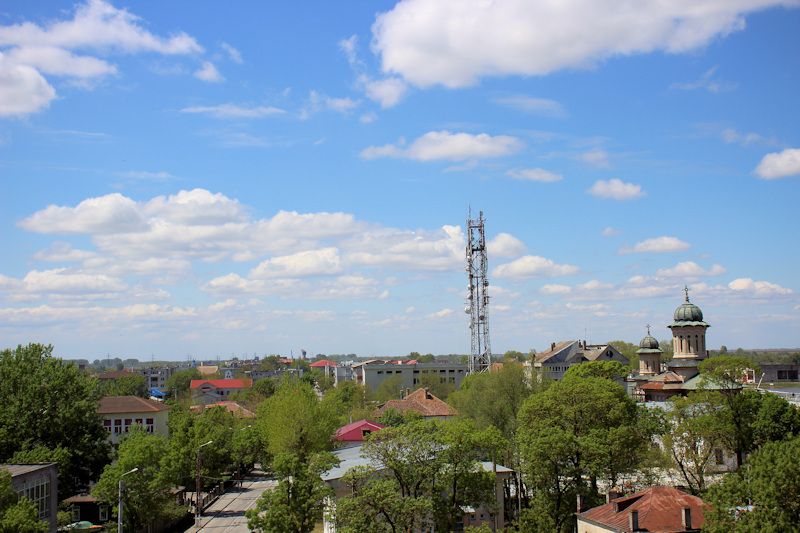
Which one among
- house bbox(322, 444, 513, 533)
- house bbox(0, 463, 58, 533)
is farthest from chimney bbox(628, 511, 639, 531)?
house bbox(0, 463, 58, 533)

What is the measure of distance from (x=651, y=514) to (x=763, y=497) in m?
7.45

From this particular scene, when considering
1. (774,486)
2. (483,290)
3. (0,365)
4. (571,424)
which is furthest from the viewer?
(483,290)

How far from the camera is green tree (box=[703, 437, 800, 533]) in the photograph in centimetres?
2759

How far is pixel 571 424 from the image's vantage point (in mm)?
44500

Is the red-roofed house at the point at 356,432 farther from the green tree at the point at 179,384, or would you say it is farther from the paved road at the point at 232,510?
the green tree at the point at 179,384

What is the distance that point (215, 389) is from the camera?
172m

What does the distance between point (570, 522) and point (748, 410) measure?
13550mm

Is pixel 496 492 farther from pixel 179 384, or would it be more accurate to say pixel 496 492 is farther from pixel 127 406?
pixel 179 384

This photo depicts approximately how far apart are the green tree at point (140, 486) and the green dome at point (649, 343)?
77844mm

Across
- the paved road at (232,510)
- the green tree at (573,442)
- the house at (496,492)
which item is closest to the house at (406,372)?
the paved road at (232,510)

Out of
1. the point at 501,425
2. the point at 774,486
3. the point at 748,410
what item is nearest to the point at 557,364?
the point at 501,425

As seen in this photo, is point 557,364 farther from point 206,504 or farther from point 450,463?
point 450,463

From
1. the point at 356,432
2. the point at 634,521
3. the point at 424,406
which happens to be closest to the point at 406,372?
the point at 424,406

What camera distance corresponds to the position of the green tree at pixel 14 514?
3058 centimetres
